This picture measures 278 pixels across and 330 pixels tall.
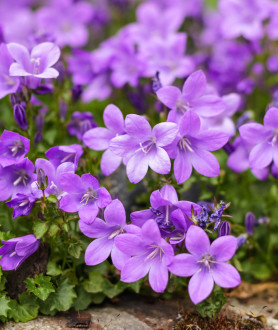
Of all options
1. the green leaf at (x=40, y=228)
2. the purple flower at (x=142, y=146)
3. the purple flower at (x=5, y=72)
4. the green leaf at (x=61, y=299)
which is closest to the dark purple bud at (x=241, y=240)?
the purple flower at (x=142, y=146)

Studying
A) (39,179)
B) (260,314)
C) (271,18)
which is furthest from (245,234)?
(271,18)

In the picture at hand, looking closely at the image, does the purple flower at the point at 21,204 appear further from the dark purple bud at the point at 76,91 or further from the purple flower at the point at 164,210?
the dark purple bud at the point at 76,91

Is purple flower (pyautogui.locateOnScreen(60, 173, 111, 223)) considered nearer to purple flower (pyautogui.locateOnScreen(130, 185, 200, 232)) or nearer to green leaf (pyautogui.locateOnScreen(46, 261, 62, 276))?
purple flower (pyautogui.locateOnScreen(130, 185, 200, 232))

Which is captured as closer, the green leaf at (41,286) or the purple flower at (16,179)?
the green leaf at (41,286)

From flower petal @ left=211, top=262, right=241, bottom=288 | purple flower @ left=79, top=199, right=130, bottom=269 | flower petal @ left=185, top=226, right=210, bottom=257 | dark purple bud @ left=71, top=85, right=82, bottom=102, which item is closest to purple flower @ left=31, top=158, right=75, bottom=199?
purple flower @ left=79, top=199, right=130, bottom=269

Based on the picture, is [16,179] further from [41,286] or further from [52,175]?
[41,286]
